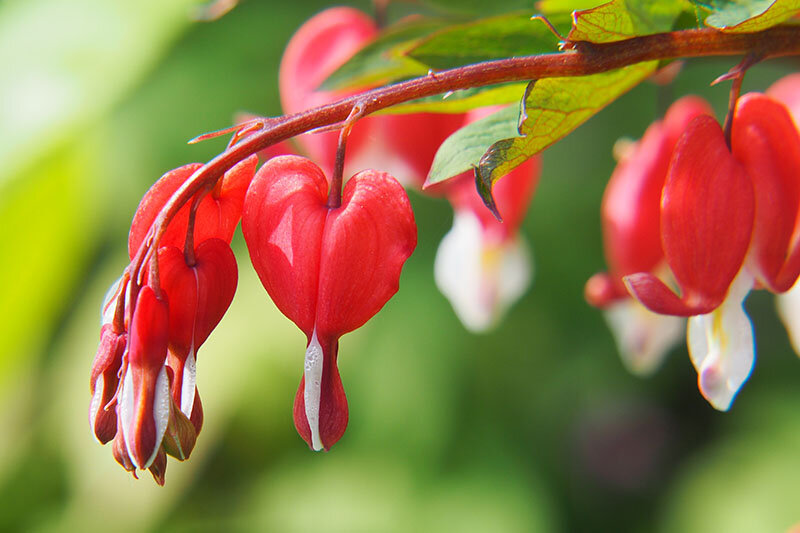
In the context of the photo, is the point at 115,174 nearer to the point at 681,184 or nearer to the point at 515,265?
the point at 515,265

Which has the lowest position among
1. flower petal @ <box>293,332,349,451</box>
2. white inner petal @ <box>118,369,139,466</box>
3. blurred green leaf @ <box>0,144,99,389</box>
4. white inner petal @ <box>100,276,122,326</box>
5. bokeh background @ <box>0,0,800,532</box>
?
bokeh background @ <box>0,0,800,532</box>

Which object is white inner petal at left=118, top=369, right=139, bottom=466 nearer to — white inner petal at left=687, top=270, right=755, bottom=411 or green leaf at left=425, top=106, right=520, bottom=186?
green leaf at left=425, top=106, right=520, bottom=186

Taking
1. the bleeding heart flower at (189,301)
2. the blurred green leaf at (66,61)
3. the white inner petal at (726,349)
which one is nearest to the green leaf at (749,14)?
the white inner petal at (726,349)

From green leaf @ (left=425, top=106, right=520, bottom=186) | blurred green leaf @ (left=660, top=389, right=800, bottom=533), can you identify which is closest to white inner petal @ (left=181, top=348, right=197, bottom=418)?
green leaf @ (left=425, top=106, right=520, bottom=186)

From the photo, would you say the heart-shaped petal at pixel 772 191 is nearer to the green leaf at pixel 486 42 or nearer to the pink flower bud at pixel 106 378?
the green leaf at pixel 486 42

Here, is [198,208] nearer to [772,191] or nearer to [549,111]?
[549,111]

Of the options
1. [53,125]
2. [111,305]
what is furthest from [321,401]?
[53,125]
